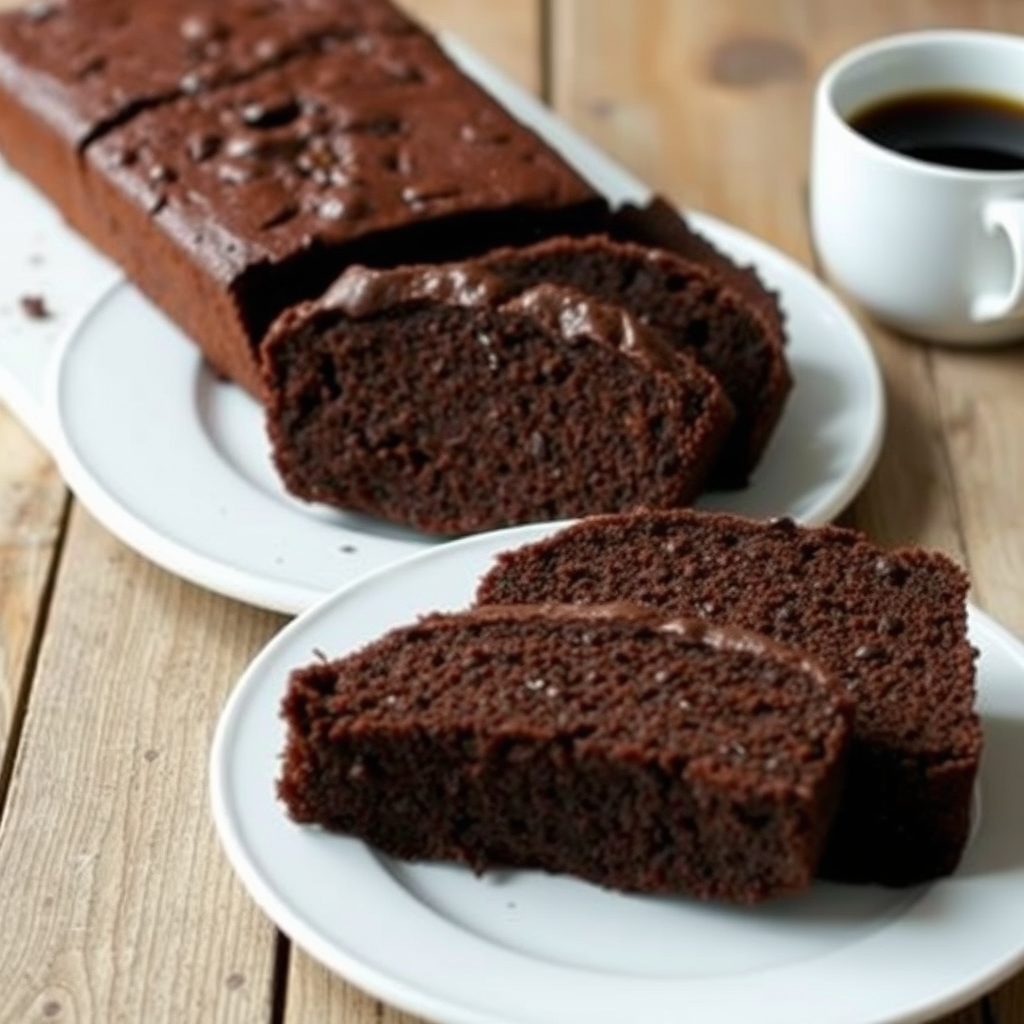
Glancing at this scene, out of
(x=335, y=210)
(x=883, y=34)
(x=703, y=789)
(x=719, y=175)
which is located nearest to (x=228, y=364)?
(x=335, y=210)

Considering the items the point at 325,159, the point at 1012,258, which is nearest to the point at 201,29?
the point at 325,159

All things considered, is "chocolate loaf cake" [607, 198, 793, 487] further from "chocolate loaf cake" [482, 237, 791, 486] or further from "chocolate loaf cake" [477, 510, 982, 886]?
"chocolate loaf cake" [477, 510, 982, 886]

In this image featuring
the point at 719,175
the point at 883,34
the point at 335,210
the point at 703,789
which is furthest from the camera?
the point at 883,34

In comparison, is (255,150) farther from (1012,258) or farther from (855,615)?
(855,615)

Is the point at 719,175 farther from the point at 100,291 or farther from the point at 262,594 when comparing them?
the point at 262,594

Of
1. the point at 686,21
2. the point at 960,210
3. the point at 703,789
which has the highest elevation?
the point at 703,789

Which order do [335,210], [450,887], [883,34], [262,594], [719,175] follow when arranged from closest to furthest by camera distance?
[450,887], [262,594], [335,210], [719,175], [883,34]
